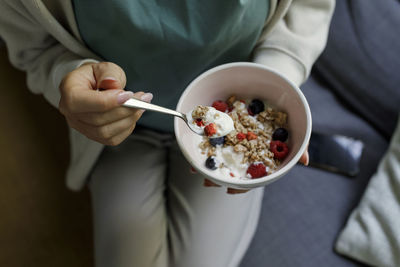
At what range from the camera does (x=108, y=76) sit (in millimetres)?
516

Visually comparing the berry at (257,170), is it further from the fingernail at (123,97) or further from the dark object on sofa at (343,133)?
the dark object on sofa at (343,133)

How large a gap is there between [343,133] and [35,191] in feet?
3.08

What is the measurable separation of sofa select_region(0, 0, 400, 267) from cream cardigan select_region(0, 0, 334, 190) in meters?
0.21

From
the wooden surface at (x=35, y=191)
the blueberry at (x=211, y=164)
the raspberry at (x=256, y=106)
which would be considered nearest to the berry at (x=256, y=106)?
the raspberry at (x=256, y=106)

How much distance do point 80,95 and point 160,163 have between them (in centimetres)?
39

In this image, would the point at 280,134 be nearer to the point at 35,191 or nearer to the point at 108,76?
the point at 108,76

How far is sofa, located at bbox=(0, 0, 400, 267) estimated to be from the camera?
87 cm

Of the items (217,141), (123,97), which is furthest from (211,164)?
(123,97)

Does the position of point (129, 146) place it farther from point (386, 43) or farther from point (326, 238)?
point (386, 43)

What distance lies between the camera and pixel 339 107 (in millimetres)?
998

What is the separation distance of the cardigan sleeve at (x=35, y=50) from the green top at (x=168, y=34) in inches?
2.5

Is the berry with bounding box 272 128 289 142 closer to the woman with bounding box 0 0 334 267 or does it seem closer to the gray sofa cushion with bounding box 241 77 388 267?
the woman with bounding box 0 0 334 267

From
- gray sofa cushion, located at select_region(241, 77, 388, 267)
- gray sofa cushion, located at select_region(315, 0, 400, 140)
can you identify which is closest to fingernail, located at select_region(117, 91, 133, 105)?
gray sofa cushion, located at select_region(241, 77, 388, 267)

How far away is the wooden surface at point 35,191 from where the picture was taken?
43.1 inches
